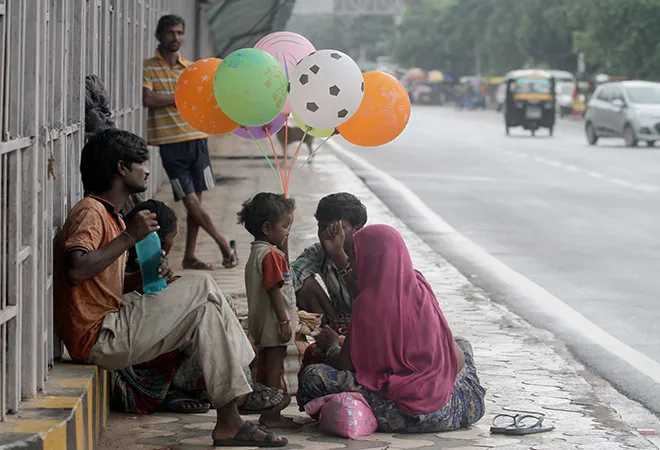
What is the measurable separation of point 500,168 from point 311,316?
17825 mm

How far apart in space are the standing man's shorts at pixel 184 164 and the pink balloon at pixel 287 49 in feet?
9.03

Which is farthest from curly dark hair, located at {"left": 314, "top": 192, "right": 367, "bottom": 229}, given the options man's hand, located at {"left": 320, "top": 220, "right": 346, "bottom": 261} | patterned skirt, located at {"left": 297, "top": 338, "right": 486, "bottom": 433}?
patterned skirt, located at {"left": 297, "top": 338, "right": 486, "bottom": 433}

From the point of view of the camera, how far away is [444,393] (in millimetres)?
5473

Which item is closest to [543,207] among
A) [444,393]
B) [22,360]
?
[444,393]

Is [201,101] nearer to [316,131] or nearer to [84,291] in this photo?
[316,131]

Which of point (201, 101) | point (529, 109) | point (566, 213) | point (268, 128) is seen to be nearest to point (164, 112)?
point (268, 128)

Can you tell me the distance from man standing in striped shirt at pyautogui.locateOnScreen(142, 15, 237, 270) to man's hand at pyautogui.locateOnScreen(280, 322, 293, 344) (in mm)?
3927

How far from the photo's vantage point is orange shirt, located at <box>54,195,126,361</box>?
5.00 m

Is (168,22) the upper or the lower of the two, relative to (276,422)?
upper

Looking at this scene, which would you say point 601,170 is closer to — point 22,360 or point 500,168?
point 500,168

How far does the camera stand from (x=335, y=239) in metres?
5.98

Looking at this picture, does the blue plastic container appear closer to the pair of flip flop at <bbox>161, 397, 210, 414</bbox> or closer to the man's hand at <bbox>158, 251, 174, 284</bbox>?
the man's hand at <bbox>158, 251, 174, 284</bbox>

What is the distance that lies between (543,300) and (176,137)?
2.86 m

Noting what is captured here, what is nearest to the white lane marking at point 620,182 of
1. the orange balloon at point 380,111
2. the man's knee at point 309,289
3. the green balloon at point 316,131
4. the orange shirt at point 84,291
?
the green balloon at point 316,131
